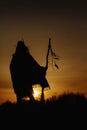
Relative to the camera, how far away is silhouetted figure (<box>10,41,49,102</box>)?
106ft

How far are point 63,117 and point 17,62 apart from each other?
12020 mm

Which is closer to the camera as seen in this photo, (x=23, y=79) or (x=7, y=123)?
(x=7, y=123)

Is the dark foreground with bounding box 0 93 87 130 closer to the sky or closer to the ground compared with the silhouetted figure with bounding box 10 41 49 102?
closer to the ground

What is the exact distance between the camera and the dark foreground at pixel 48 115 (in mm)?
20953

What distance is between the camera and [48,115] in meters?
22.3

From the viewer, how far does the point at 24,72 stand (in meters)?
33.0

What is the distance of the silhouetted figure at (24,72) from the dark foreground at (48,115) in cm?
581

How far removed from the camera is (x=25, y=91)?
105ft

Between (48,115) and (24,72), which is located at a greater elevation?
(24,72)

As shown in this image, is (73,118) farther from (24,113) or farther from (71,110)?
(24,113)

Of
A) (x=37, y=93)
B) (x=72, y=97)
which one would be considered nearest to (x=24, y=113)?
(x=72, y=97)

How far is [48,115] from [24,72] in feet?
36.1

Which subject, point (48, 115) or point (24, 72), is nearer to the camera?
point (48, 115)

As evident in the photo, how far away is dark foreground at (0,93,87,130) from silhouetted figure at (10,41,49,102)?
19.1 ft
